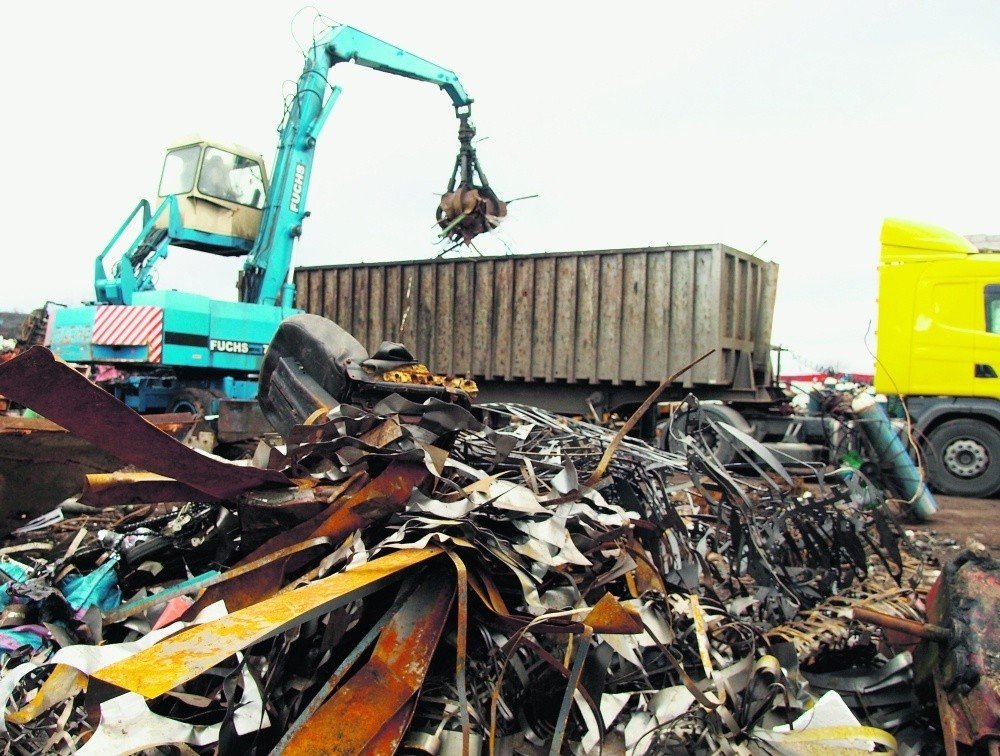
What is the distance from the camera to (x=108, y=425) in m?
1.81

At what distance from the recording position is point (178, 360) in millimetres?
8078

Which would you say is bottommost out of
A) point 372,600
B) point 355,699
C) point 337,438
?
point 355,699

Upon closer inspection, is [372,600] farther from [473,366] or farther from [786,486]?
[473,366]

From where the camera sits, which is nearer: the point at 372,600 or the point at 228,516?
the point at 372,600

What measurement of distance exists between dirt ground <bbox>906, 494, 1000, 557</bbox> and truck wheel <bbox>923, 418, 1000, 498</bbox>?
169 millimetres

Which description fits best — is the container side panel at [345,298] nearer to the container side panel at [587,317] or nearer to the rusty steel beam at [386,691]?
the container side panel at [587,317]

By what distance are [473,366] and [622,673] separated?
8836 millimetres

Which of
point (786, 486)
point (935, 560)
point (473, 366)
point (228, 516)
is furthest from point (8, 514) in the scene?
point (473, 366)

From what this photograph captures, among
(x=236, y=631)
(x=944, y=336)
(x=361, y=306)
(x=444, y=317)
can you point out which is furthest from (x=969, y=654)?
(x=361, y=306)

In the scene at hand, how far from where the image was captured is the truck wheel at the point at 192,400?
26.8 ft

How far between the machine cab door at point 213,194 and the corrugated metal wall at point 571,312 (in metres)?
2.37

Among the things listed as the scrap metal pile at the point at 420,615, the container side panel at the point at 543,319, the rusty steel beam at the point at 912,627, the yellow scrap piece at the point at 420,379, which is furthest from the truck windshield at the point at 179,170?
the rusty steel beam at the point at 912,627

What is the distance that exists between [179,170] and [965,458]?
10.0 metres

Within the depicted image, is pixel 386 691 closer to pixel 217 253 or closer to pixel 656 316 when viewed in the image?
pixel 656 316
